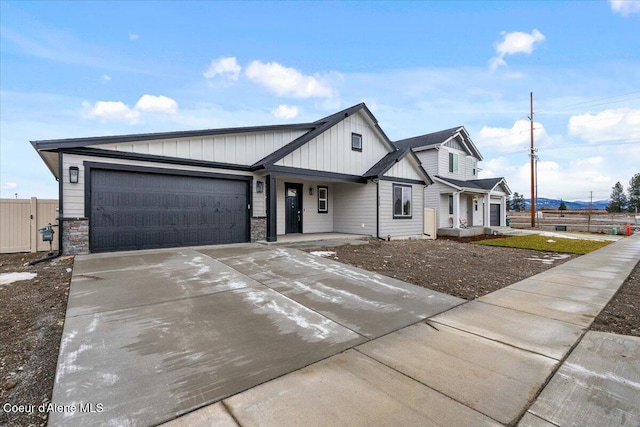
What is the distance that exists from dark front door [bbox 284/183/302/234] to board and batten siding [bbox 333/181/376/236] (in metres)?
2.07

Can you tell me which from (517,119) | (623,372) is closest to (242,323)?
(623,372)

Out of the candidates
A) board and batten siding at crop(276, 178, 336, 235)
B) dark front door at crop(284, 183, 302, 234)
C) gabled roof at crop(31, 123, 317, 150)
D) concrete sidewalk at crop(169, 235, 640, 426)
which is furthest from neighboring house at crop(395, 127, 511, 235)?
concrete sidewalk at crop(169, 235, 640, 426)

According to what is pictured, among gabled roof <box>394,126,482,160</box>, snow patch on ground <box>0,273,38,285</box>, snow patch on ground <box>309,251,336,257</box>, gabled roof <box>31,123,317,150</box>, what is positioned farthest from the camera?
gabled roof <box>394,126,482,160</box>

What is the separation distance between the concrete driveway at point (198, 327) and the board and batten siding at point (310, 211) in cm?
635

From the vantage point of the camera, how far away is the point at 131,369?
8.06ft

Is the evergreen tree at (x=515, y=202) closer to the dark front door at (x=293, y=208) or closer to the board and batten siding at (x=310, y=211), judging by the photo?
the board and batten siding at (x=310, y=211)

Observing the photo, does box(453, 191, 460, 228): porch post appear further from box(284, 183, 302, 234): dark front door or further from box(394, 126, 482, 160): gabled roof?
box(284, 183, 302, 234): dark front door

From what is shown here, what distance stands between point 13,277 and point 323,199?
35.2 ft

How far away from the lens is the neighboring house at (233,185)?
25.3ft

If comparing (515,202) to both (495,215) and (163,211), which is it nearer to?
(495,215)

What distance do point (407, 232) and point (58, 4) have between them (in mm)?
15221

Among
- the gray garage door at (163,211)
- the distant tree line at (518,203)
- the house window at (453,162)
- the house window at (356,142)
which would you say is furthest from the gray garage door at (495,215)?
the distant tree line at (518,203)

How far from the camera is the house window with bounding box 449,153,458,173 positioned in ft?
65.0

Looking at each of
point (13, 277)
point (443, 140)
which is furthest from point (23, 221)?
point (443, 140)
